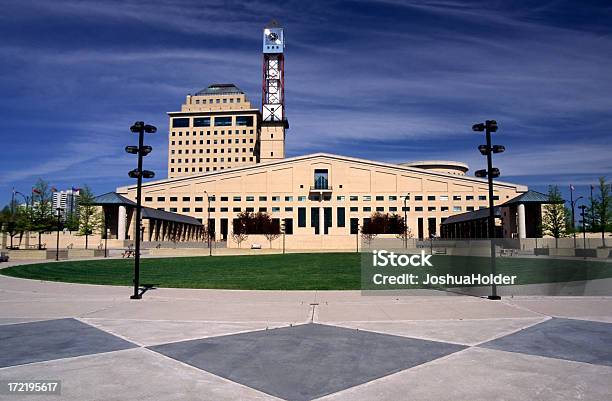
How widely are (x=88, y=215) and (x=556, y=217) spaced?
240ft

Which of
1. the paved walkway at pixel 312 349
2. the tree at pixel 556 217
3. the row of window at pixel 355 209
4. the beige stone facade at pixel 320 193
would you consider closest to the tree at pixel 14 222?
the beige stone facade at pixel 320 193

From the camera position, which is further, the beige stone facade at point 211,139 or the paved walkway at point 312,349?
the beige stone facade at point 211,139

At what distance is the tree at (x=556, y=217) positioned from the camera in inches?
2633

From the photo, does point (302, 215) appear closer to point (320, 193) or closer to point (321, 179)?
point (320, 193)

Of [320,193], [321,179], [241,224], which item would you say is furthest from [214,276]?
[321,179]

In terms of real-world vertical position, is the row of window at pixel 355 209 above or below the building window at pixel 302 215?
above

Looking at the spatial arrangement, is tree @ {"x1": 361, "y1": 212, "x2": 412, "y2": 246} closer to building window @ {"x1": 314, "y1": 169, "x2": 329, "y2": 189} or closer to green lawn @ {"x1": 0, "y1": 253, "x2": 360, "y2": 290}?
building window @ {"x1": 314, "y1": 169, "x2": 329, "y2": 189}

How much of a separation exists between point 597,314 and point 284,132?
12732 cm

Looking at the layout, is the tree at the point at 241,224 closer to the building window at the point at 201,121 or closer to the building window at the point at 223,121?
the building window at the point at 223,121

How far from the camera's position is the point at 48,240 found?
75875 mm

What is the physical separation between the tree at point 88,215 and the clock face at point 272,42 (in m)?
77.2

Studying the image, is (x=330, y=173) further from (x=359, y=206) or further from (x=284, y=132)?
(x=284, y=132)

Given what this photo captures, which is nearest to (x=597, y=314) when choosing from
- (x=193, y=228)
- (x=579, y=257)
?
(x=579, y=257)

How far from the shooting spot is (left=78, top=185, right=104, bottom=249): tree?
72394 millimetres
